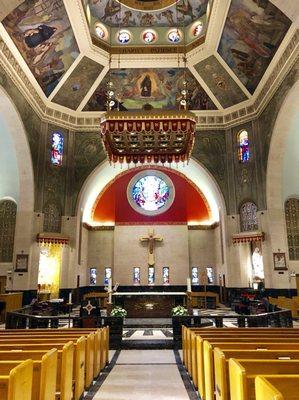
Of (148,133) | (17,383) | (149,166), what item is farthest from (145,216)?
(17,383)

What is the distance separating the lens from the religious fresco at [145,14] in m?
14.9

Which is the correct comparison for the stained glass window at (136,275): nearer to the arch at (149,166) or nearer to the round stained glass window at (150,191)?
the round stained glass window at (150,191)

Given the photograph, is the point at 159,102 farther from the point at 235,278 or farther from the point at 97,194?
the point at 235,278

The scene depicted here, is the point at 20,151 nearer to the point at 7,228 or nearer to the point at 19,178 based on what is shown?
the point at 19,178

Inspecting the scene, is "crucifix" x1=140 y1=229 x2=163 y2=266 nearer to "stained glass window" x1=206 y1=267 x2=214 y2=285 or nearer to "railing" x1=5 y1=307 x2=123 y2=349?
"stained glass window" x1=206 y1=267 x2=214 y2=285

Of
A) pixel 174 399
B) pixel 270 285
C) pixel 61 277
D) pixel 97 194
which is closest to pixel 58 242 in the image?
pixel 61 277

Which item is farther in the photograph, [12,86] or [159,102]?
[159,102]

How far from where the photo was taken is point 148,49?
16156 mm

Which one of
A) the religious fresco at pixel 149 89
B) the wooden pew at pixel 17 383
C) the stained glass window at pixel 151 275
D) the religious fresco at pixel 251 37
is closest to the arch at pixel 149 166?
the religious fresco at pixel 149 89

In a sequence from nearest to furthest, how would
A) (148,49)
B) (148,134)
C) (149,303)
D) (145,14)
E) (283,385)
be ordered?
(283,385) < (148,134) < (149,303) < (145,14) < (148,49)

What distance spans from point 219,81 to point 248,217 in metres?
7.09

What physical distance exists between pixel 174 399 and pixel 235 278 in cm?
1336

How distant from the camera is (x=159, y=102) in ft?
59.6

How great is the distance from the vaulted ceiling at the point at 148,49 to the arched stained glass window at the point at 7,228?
5649 millimetres
